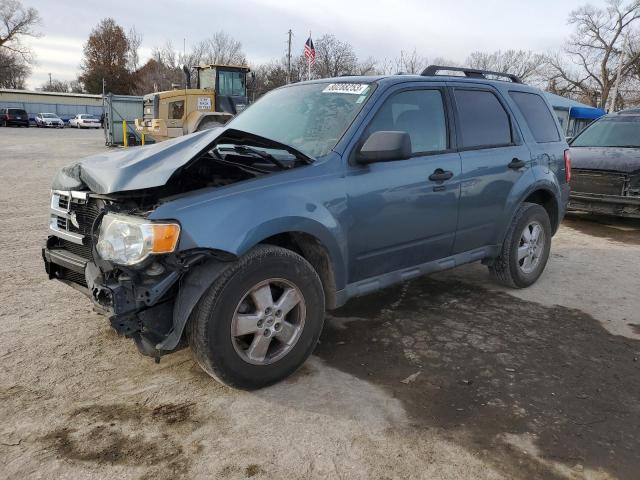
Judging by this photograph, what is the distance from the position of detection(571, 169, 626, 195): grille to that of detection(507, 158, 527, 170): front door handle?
13.6 feet

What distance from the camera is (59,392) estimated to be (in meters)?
3.07

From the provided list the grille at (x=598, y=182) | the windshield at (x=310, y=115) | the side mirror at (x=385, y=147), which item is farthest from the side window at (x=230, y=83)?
the side mirror at (x=385, y=147)

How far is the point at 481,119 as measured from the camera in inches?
177

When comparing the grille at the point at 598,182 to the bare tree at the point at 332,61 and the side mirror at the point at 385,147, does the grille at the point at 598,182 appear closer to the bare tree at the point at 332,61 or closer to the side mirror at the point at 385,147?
the side mirror at the point at 385,147

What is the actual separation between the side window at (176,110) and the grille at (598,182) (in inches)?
536

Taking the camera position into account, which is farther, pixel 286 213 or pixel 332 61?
pixel 332 61

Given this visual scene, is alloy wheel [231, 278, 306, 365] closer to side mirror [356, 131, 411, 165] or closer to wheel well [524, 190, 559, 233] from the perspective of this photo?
side mirror [356, 131, 411, 165]

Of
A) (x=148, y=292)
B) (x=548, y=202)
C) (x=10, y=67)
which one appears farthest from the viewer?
(x=10, y=67)

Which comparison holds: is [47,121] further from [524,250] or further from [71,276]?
[524,250]

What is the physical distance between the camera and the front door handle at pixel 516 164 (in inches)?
182

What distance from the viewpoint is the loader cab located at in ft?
60.1

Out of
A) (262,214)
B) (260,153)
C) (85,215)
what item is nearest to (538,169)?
(260,153)

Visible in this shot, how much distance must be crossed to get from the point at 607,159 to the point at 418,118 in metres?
5.67

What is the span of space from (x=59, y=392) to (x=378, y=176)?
242 cm
